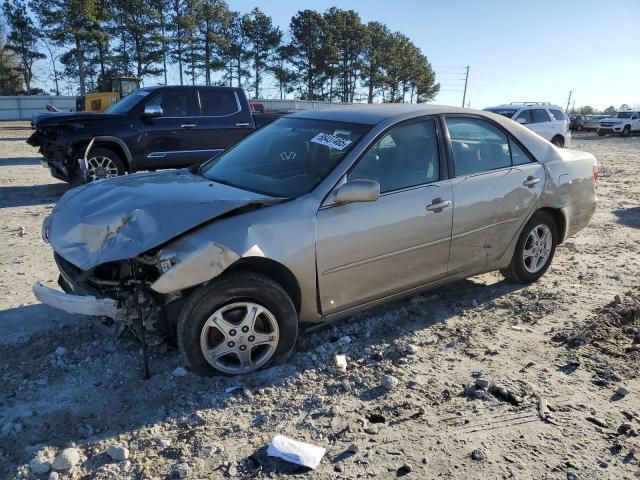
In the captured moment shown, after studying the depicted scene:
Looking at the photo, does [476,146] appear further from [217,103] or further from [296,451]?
[217,103]

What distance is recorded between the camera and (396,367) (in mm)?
3670

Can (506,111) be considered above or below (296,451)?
above

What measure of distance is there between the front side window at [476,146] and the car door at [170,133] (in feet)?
21.9

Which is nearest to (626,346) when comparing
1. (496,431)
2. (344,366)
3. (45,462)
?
(496,431)

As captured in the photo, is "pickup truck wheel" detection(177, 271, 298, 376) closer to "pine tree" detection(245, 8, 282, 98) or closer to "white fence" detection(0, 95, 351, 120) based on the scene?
"white fence" detection(0, 95, 351, 120)

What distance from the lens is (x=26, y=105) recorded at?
3816cm

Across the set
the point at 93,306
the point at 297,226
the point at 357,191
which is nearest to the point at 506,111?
the point at 357,191

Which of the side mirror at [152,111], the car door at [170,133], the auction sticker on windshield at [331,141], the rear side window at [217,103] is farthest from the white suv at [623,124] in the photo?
the auction sticker on windshield at [331,141]

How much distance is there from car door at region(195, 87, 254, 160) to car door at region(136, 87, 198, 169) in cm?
18

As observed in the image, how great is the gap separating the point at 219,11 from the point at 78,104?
25.3 metres

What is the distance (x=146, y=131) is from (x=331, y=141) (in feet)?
21.7

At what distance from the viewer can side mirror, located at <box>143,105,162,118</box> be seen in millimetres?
9289

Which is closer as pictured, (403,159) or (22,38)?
(403,159)

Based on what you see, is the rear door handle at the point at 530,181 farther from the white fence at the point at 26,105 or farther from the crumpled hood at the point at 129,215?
the white fence at the point at 26,105
